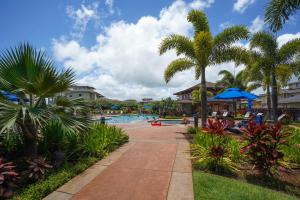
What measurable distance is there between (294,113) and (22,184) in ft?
A: 86.3

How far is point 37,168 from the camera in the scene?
4578 millimetres

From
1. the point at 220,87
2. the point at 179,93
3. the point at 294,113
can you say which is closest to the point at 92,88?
the point at 179,93

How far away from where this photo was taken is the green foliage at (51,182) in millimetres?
3963

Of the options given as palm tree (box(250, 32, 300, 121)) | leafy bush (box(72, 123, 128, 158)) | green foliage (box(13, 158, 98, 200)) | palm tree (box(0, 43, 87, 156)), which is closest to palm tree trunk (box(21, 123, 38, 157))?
palm tree (box(0, 43, 87, 156))

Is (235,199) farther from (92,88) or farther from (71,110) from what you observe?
(92,88)

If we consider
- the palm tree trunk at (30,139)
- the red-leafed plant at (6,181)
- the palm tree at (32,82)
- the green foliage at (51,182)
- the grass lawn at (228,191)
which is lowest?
the grass lawn at (228,191)

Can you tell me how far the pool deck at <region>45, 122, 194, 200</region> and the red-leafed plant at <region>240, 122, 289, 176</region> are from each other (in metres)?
1.69

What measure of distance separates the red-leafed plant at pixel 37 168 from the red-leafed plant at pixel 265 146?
4.76 metres

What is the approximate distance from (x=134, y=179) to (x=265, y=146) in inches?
129

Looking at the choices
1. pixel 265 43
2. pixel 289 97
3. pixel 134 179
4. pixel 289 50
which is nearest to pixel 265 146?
pixel 134 179

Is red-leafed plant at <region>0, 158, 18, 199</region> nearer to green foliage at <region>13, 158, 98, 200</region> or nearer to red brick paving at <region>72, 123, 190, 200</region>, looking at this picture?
green foliage at <region>13, 158, 98, 200</region>

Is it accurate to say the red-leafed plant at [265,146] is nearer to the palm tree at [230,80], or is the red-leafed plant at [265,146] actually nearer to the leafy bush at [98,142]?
the leafy bush at [98,142]

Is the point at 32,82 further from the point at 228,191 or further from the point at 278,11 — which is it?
the point at 278,11

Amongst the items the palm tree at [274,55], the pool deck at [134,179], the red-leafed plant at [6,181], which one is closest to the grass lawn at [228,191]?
the pool deck at [134,179]
